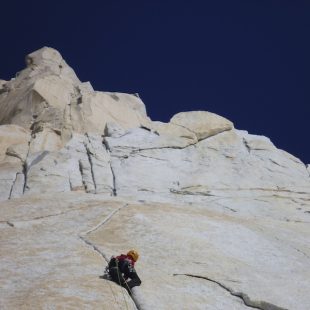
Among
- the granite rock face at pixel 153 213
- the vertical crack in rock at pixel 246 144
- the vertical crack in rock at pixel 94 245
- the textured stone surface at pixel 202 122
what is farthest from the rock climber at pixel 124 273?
the vertical crack in rock at pixel 246 144

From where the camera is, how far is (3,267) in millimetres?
20391

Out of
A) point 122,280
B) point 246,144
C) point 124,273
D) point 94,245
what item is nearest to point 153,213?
point 94,245

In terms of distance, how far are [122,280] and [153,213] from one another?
43.3ft

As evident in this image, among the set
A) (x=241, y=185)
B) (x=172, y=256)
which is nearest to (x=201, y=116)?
(x=241, y=185)

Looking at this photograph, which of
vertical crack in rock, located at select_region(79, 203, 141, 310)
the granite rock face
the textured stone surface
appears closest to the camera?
vertical crack in rock, located at select_region(79, 203, 141, 310)

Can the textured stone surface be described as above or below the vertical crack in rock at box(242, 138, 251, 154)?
above

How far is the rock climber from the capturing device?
18969mm

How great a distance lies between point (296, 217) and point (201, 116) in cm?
2115

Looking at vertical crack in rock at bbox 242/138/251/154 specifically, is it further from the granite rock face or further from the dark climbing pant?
the dark climbing pant

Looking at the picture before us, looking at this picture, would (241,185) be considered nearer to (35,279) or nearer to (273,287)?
(273,287)

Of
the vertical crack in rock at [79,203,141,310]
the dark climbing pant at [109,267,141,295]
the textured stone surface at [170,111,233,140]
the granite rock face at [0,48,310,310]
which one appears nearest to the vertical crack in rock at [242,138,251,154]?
the granite rock face at [0,48,310,310]

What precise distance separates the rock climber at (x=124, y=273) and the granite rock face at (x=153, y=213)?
0.43m

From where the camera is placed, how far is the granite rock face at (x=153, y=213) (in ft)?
63.6

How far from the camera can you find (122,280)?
1898 cm
